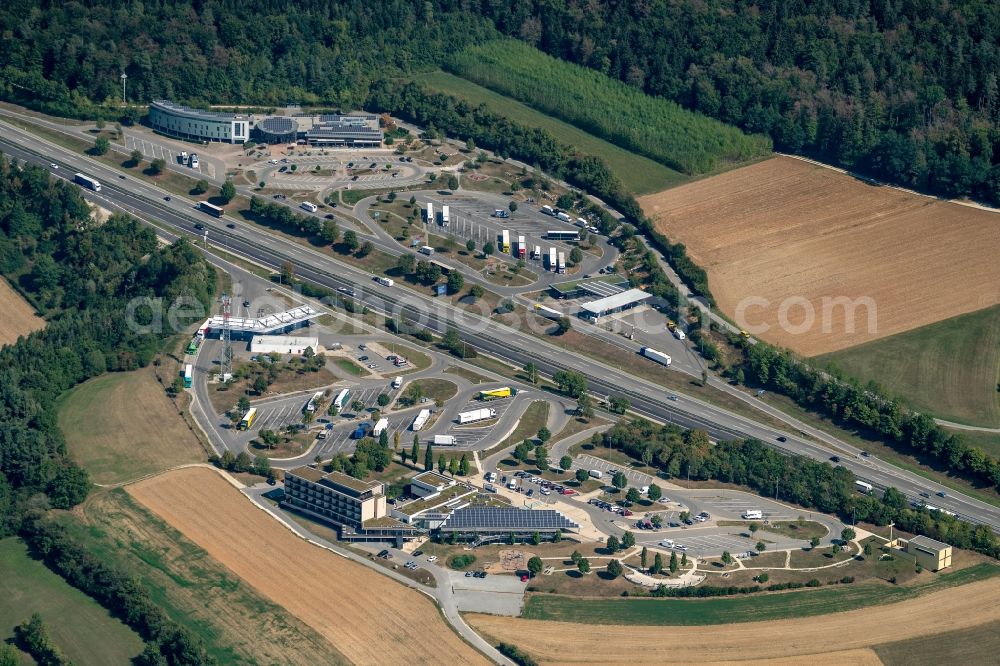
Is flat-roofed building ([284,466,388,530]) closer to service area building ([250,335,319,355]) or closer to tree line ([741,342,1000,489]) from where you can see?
service area building ([250,335,319,355])

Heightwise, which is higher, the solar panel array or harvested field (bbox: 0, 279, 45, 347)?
harvested field (bbox: 0, 279, 45, 347)

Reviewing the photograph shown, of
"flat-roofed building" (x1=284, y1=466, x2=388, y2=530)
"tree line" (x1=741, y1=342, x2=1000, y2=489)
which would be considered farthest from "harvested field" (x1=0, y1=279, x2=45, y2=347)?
"tree line" (x1=741, y1=342, x2=1000, y2=489)

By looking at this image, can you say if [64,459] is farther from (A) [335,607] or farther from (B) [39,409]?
(A) [335,607]

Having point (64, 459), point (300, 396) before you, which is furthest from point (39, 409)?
point (300, 396)

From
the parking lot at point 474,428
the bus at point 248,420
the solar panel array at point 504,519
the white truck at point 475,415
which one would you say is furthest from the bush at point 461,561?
the bus at point 248,420

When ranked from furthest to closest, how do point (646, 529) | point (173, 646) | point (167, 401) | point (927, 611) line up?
point (167, 401), point (646, 529), point (927, 611), point (173, 646)

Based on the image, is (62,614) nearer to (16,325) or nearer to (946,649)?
(16,325)

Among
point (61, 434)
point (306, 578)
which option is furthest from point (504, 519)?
point (61, 434)
